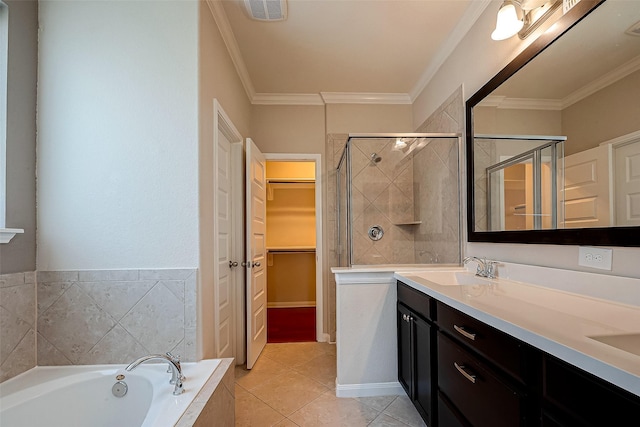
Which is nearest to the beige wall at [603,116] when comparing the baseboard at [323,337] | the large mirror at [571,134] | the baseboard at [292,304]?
the large mirror at [571,134]

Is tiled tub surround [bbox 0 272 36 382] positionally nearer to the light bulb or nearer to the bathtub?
the bathtub

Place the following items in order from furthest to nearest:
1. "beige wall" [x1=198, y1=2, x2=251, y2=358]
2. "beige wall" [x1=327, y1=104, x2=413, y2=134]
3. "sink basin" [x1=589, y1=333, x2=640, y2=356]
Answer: "beige wall" [x1=327, y1=104, x2=413, y2=134]
"beige wall" [x1=198, y1=2, x2=251, y2=358]
"sink basin" [x1=589, y1=333, x2=640, y2=356]

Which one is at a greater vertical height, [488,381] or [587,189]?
[587,189]

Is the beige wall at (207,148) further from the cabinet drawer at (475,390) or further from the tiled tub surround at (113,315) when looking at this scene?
the cabinet drawer at (475,390)

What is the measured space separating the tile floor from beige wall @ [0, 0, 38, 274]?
1.57m

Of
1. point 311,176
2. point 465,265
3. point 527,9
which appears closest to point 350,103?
point 311,176

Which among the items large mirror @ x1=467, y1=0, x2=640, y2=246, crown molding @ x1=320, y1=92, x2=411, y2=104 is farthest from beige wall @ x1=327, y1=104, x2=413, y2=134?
large mirror @ x1=467, y1=0, x2=640, y2=246

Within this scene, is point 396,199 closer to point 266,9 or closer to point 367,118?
point 367,118

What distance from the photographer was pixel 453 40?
2.29 meters

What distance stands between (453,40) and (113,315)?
301 cm

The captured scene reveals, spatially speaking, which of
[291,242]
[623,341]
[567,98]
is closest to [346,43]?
[567,98]

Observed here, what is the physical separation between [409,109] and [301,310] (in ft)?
10.8

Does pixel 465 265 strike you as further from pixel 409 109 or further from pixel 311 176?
pixel 311 176

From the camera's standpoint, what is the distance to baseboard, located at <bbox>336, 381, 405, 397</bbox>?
2059 mm
